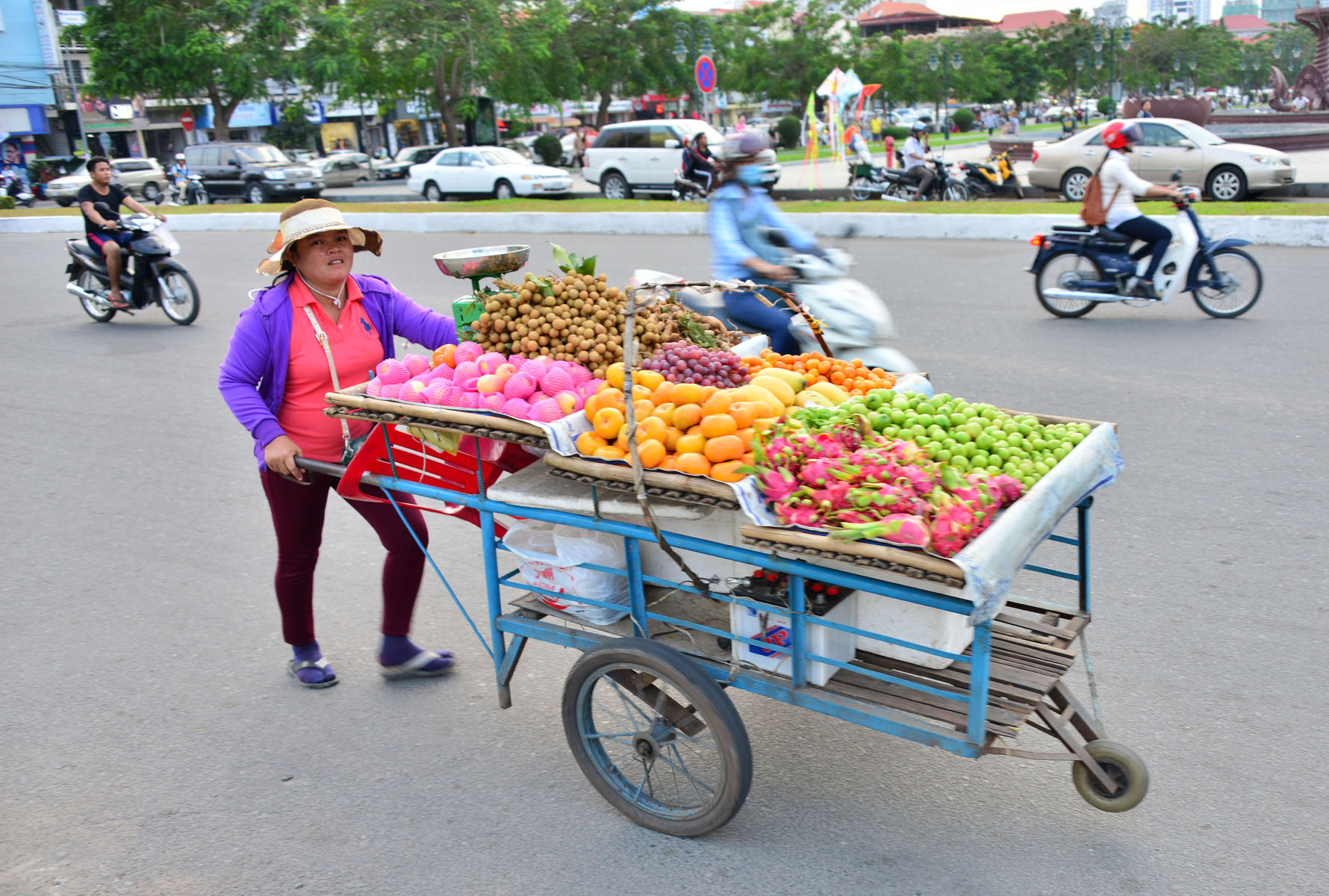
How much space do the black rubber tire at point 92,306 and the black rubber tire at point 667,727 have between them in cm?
996

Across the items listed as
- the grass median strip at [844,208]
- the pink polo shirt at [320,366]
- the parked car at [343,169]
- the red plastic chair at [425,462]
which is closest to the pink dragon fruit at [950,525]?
the red plastic chair at [425,462]

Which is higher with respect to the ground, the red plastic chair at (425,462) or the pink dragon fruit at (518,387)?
the pink dragon fruit at (518,387)

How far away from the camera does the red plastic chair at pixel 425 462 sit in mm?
3125

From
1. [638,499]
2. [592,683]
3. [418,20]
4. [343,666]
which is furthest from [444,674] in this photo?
[418,20]

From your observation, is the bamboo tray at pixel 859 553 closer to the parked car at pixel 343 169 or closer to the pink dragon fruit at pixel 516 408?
the pink dragon fruit at pixel 516 408

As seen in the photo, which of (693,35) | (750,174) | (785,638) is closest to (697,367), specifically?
(785,638)

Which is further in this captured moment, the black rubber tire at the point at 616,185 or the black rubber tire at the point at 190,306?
the black rubber tire at the point at 616,185

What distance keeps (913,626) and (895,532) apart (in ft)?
1.47

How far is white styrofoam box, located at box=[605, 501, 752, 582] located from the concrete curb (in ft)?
23.2

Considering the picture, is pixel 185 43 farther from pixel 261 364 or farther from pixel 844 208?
pixel 261 364

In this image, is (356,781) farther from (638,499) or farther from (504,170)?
(504,170)

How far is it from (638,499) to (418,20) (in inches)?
1298

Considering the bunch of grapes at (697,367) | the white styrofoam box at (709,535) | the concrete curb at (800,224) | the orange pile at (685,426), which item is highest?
the bunch of grapes at (697,367)

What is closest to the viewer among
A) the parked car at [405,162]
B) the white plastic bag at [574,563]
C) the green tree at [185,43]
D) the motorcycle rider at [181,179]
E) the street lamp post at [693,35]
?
the white plastic bag at [574,563]
